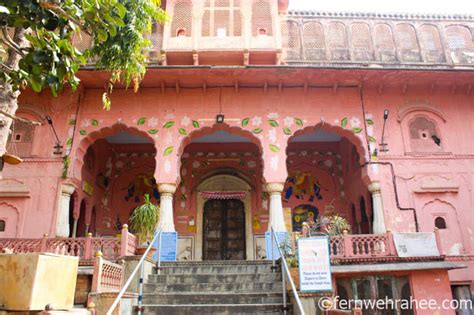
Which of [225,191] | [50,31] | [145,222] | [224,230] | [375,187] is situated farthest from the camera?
[225,191]

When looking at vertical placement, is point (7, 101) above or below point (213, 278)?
above

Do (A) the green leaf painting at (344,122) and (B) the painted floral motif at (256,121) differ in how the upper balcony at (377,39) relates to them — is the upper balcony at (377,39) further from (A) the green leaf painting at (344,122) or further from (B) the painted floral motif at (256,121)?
(B) the painted floral motif at (256,121)

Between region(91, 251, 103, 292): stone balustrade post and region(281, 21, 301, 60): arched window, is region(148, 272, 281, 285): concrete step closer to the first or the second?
region(91, 251, 103, 292): stone balustrade post

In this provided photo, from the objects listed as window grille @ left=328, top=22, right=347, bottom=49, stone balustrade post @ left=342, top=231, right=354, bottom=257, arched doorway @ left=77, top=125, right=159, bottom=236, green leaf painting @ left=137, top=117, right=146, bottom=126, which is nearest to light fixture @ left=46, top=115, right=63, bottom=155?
arched doorway @ left=77, top=125, right=159, bottom=236

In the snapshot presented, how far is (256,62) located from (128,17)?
6198 mm

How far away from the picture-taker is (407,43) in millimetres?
13766

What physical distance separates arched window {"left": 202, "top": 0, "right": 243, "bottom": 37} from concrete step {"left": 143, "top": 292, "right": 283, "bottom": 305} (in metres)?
8.46

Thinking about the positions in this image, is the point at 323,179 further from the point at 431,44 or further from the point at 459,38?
the point at 459,38

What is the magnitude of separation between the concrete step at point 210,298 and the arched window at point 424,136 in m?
6.97

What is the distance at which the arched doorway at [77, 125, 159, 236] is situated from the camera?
13683 millimetres

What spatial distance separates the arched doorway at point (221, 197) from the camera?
1366cm

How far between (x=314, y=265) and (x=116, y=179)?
9.71 meters

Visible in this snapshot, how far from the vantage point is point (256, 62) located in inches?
508

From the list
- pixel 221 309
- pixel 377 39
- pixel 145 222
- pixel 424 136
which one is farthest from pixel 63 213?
pixel 377 39
